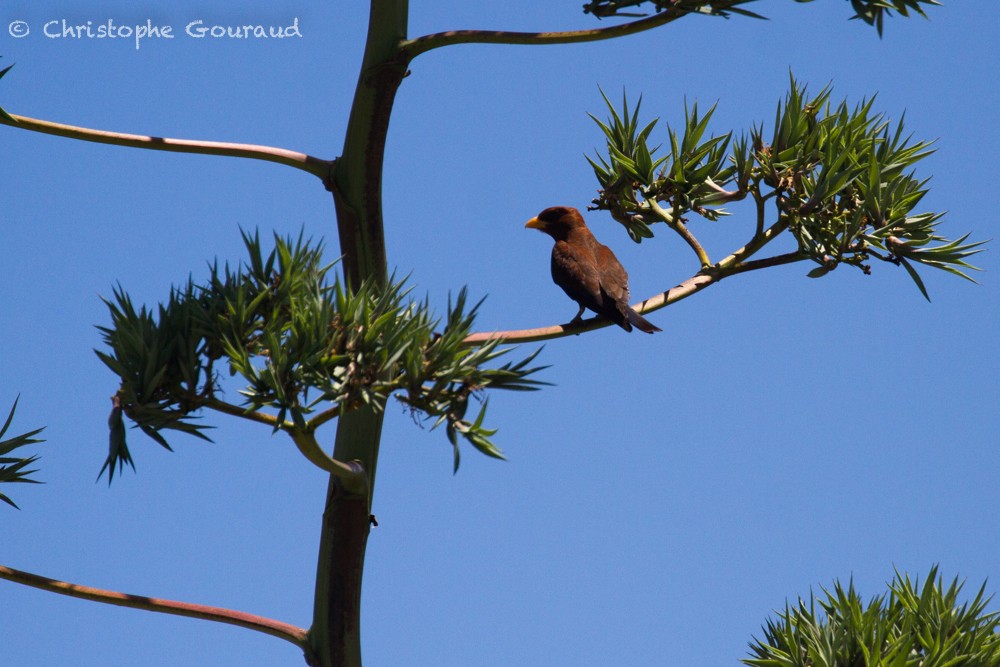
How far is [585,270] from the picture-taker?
3.36 meters

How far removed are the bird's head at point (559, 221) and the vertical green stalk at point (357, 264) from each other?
53.6 inches

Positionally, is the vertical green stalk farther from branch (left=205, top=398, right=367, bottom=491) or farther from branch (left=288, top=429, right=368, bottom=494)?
branch (left=205, top=398, right=367, bottom=491)

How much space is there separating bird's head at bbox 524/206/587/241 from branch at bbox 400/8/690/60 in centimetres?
140

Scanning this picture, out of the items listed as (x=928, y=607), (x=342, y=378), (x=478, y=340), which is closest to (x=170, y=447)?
(x=342, y=378)

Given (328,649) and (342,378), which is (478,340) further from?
(328,649)

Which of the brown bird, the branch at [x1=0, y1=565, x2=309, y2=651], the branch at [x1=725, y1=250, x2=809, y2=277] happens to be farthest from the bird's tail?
the branch at [x1=0, y1=565, x2=309, y2=651]

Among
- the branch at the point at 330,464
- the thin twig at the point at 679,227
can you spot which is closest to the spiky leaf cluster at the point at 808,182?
the thin twig at the point at 679,227

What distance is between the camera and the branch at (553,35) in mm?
2465

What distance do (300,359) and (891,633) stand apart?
1.68 meters

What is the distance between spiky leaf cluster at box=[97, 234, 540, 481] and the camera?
210 centimetres

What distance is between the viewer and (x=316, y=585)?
2.69 m

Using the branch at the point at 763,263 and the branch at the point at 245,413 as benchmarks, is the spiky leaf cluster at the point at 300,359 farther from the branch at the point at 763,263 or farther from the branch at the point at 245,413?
the branch at the point at 763,263

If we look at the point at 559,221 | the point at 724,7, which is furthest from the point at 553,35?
the point at 559,221

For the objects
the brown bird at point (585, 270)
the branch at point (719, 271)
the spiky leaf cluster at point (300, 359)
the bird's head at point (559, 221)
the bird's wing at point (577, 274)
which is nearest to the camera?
the spiky leaf cluster at point (300, 359)
